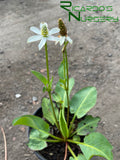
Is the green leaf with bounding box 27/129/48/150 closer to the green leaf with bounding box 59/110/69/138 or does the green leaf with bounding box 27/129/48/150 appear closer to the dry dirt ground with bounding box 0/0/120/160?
the green leaf with bounding box 59/110/69/138

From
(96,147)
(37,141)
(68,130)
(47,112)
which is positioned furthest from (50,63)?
(96,147)

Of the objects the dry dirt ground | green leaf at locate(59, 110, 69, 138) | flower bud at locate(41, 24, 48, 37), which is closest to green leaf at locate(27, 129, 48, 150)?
green leaf at locate(59, 110, 69, 138)

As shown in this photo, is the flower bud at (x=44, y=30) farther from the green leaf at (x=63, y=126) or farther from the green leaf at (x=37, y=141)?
the green leaf at (x=37, y=141)

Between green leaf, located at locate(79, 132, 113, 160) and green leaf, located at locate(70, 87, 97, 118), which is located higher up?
green leaf, located at locate(70, 87, 97, 118)

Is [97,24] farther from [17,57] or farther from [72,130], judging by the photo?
[72,130]

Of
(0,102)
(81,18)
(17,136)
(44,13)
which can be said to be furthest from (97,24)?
(17,136)

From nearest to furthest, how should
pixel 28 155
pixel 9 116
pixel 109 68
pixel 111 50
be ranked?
pixel 28 155, pixel 9 116, pixel 109 68, pixel 111 50

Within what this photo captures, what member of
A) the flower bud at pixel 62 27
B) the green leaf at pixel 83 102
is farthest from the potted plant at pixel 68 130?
the flower bud at pixel 62 27
